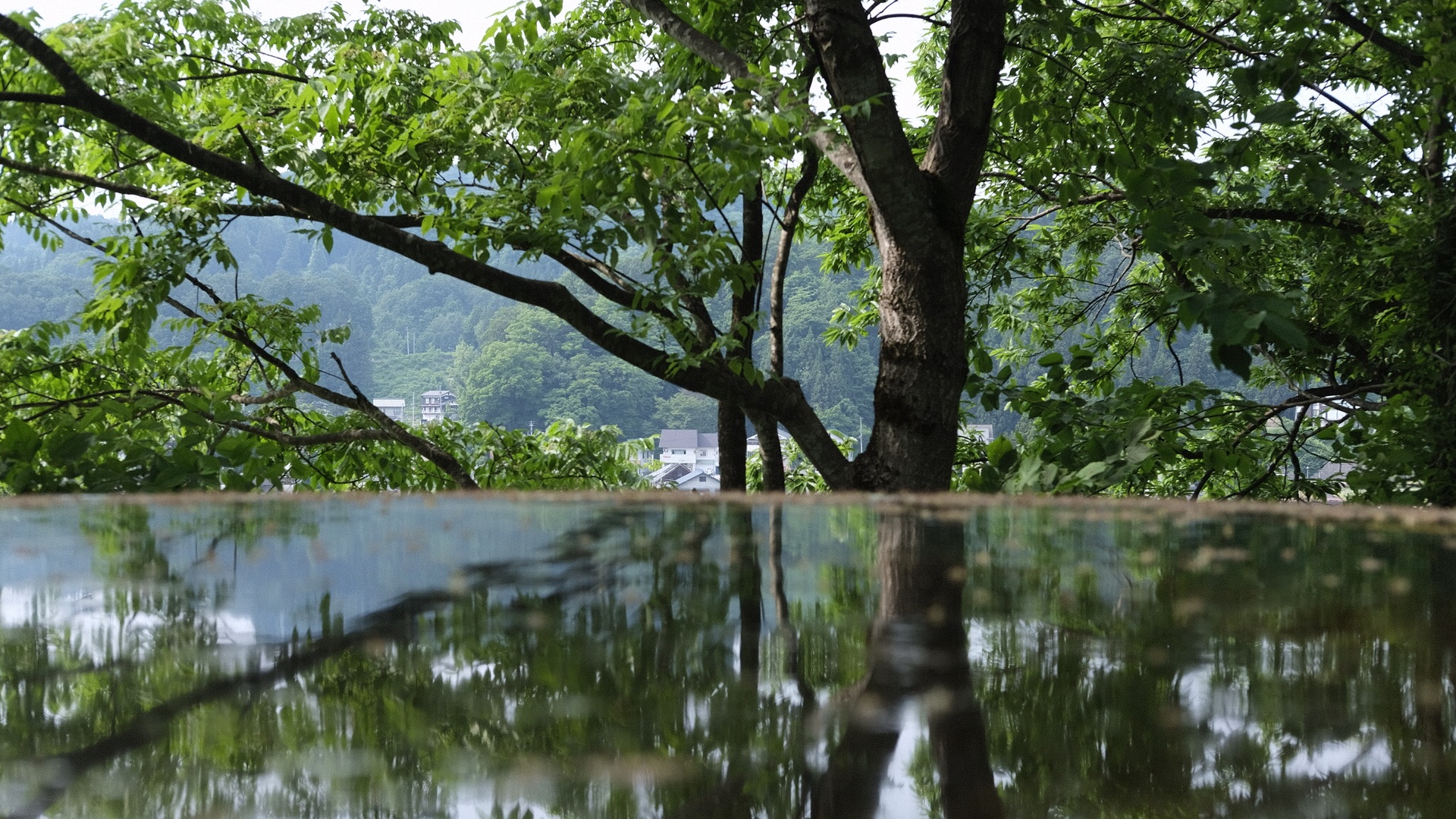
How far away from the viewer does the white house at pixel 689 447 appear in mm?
52125

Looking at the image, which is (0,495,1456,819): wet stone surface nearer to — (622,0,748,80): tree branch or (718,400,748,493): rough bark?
(622,0,748,80): tree branch

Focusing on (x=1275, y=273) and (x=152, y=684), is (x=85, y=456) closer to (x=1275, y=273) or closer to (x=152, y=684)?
(x=152, y=684)

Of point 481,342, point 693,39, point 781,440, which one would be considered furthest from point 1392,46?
point 481,342

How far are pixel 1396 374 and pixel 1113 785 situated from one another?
17.0 feet

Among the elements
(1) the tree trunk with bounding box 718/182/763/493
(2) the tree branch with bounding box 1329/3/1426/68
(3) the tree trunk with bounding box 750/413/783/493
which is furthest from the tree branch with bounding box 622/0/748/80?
(3) the tree trunk with bounding box 750/413/783/493

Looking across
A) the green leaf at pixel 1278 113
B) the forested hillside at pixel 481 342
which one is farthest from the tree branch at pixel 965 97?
the forested hillside at pixel 481 342

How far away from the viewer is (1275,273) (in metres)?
6.82

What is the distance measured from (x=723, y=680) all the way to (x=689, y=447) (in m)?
51.6

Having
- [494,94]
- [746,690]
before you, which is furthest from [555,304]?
[746,690]

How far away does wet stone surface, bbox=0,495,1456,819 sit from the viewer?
1.24 feet

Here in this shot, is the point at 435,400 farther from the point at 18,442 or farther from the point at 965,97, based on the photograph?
the point at 18,442

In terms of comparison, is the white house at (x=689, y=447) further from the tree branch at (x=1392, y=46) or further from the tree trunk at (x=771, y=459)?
the tree branch at (x=1392, y=46)

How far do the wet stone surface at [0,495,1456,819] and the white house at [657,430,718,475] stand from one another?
49926 mm

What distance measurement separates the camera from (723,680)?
48 centimetres
